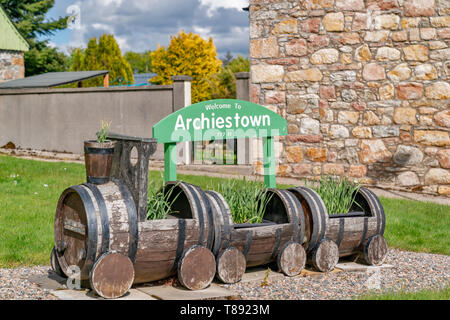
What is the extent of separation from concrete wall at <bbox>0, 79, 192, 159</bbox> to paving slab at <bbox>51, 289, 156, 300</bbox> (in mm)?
9035

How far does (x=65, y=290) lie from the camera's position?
459cm

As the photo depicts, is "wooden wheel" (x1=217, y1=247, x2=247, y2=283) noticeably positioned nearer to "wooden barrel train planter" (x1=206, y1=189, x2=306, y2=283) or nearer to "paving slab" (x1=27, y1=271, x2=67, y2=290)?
"wooden barrel train planter" (x1=206, y1=189, x2=306, y2=283)

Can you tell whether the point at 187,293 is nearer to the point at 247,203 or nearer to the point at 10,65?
the point at 247,203

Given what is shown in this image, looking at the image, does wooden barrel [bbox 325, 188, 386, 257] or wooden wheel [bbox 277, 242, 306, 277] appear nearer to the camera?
wooden wheel [bbox 277, 242, 306, 277]

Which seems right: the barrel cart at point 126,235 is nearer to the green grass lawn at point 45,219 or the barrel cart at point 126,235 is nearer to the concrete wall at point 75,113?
the green grass lawn at point 45,219

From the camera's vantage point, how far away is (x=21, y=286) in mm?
4727

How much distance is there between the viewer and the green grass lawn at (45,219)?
5.98 meters

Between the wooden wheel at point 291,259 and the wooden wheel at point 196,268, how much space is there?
2.27ft

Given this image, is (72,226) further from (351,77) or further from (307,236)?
(351,77)

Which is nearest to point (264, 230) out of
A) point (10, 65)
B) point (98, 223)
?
point (98, 223)

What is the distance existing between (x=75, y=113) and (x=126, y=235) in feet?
38.8

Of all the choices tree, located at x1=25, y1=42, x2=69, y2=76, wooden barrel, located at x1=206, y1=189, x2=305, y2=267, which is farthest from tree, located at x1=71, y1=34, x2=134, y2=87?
wooden barrel, located at x1=206, y1=189, x2=305, y2=267

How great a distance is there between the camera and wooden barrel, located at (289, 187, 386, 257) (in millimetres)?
5324
